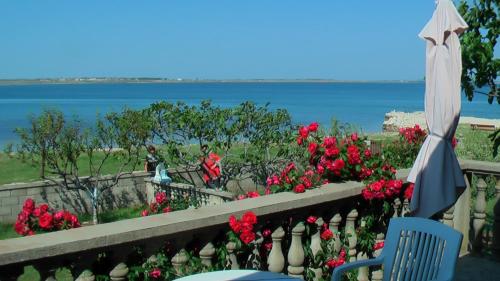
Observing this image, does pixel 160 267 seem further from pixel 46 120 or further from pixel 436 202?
pixel 46 120

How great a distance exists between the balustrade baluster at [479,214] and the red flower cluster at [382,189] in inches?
51.5

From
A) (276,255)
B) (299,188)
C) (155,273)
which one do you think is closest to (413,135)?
(299,188)

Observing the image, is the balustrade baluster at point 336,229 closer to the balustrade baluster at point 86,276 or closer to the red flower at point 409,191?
the red flower at point 409,191

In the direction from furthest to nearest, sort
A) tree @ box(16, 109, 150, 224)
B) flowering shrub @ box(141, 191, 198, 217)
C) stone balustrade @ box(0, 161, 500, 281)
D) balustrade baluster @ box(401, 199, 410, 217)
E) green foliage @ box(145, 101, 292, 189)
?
tree @ box(16, 109, 150, 224)
green foliage @ box(145, 101, 292, 189)
flowering shrub @ box(141, 191, 198, 217)
balustrade baluster @ box(401, 199, 410, 217)
stone balustrade @ box(0, 161, 500, 281)

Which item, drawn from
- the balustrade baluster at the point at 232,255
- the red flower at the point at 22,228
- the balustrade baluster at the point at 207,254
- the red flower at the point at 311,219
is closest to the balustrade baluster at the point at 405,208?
the red flower at the point at 311,219

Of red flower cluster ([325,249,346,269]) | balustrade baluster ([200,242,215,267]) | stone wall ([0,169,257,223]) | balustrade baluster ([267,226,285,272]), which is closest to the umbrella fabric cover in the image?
red flower cluster ([325,249,346,269])

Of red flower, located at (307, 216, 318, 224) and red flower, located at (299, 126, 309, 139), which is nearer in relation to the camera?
red flower, located at (307, 216, 318, 224)

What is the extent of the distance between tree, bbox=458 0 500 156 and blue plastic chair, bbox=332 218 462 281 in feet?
4.97

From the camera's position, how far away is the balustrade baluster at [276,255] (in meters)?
3.53

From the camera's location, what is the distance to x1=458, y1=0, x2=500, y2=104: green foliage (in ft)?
14.0

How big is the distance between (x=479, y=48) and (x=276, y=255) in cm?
245

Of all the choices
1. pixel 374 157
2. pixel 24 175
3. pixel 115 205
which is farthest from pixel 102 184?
pixel 374 157

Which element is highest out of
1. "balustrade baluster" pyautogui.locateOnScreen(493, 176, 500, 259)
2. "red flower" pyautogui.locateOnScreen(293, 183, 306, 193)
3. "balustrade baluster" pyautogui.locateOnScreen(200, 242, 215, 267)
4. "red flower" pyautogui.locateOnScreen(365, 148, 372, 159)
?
"red flower" pyautogui.locateOnScreen(365, 148, 372, 159)

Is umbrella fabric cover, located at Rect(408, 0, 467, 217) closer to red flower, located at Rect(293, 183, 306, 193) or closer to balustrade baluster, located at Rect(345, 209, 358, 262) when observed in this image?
balustrade baluster, located at Rect(345, 209, 358, 262)
